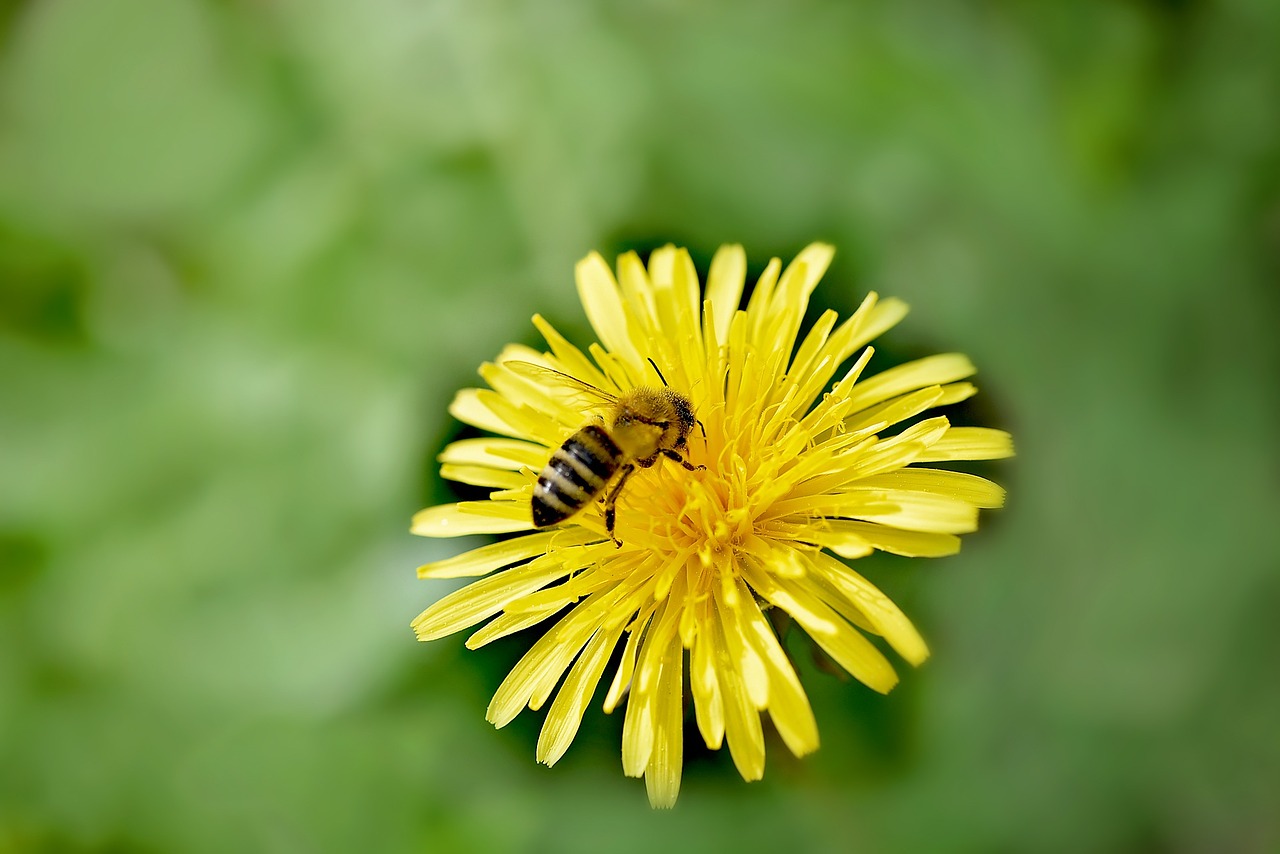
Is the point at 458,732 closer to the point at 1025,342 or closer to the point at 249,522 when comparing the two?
the point at 249,522

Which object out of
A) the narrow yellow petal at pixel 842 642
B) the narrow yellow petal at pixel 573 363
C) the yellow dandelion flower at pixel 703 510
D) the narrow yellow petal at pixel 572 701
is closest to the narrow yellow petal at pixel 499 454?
the yellow dandelion flower at pixel 703 510

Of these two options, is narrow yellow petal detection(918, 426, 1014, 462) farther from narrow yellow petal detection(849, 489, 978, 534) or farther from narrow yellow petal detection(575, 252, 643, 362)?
narrow yellow petal detection(575, 252, 643, 362)

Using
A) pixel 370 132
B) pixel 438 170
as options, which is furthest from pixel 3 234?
pixel 438 170

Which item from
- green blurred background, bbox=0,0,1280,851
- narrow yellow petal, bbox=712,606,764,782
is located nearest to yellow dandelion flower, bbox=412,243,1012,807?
narrow yellow petal, bbox=712,606,764,782

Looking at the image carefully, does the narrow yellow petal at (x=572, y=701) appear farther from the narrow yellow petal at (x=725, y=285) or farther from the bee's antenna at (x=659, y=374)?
the narrow yellow petal at (x=725, y=285)

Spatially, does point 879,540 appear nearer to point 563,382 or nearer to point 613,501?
point 613,501
